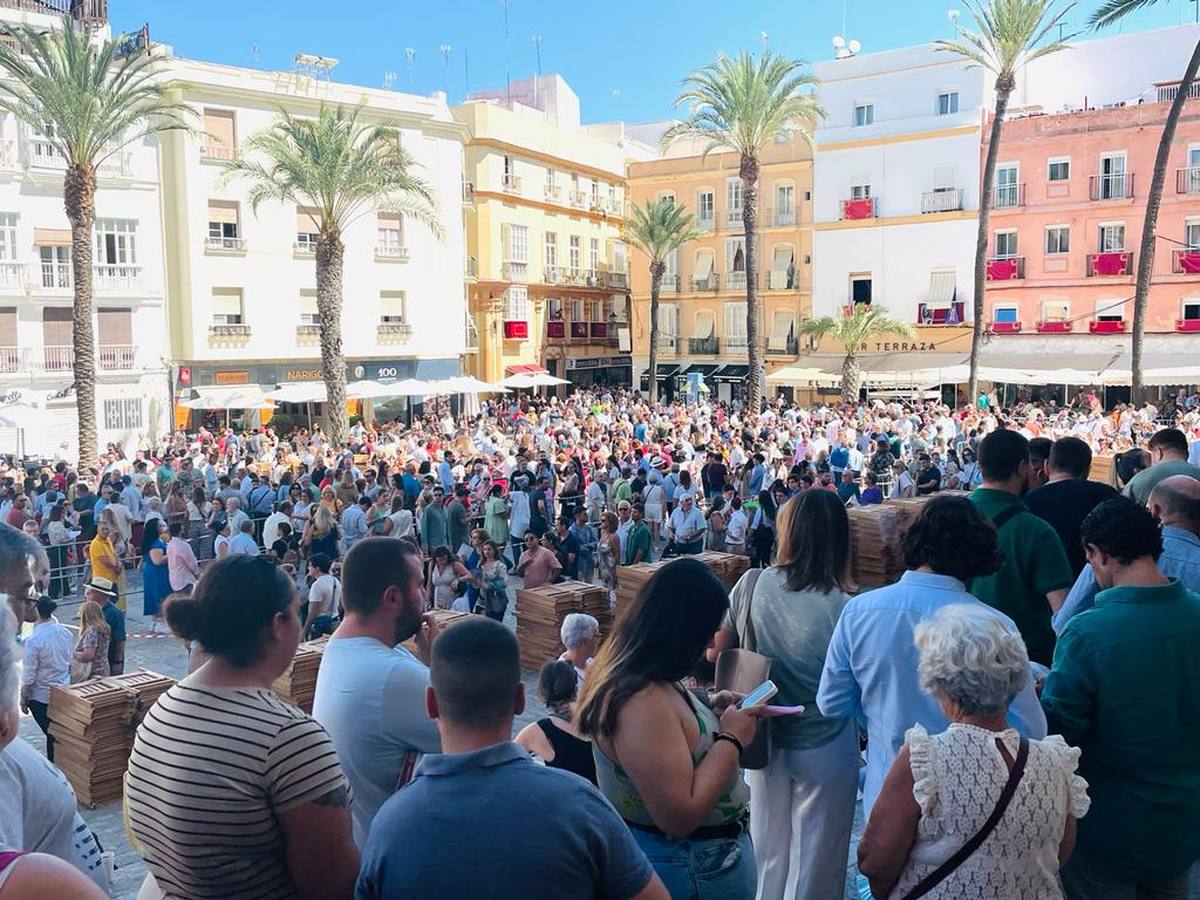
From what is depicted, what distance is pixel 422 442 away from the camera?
24016 mm

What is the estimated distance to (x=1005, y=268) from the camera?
3922 centimetres

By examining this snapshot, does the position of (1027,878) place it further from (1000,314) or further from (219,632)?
(1000,314)

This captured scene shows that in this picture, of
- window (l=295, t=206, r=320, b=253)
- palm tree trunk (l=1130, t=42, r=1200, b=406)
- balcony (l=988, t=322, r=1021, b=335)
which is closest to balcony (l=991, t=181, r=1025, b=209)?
balcony (l=988, t=322, r=1021, b=335)

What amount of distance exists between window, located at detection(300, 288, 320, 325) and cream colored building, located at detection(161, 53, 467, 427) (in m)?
0.04

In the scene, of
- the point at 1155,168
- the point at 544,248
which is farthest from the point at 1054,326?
the point at 544,248

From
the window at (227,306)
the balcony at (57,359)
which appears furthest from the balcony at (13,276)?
the window at (227,306)

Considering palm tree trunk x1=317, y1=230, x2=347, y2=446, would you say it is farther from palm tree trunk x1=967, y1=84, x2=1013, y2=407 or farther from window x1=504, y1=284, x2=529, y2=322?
palm tree trunk x1=967, y1=84, x2=1013, y2=407

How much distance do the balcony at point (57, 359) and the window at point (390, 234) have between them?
462 inches

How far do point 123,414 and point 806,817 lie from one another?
33.0 m

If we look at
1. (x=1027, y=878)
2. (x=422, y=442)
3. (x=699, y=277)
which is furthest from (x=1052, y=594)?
(x=699, y=277)

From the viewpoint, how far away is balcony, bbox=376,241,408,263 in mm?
39188

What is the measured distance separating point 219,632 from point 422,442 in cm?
2153

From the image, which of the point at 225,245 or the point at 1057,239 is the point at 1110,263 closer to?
the point at 1057,239

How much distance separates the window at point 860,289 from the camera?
4259 cm
